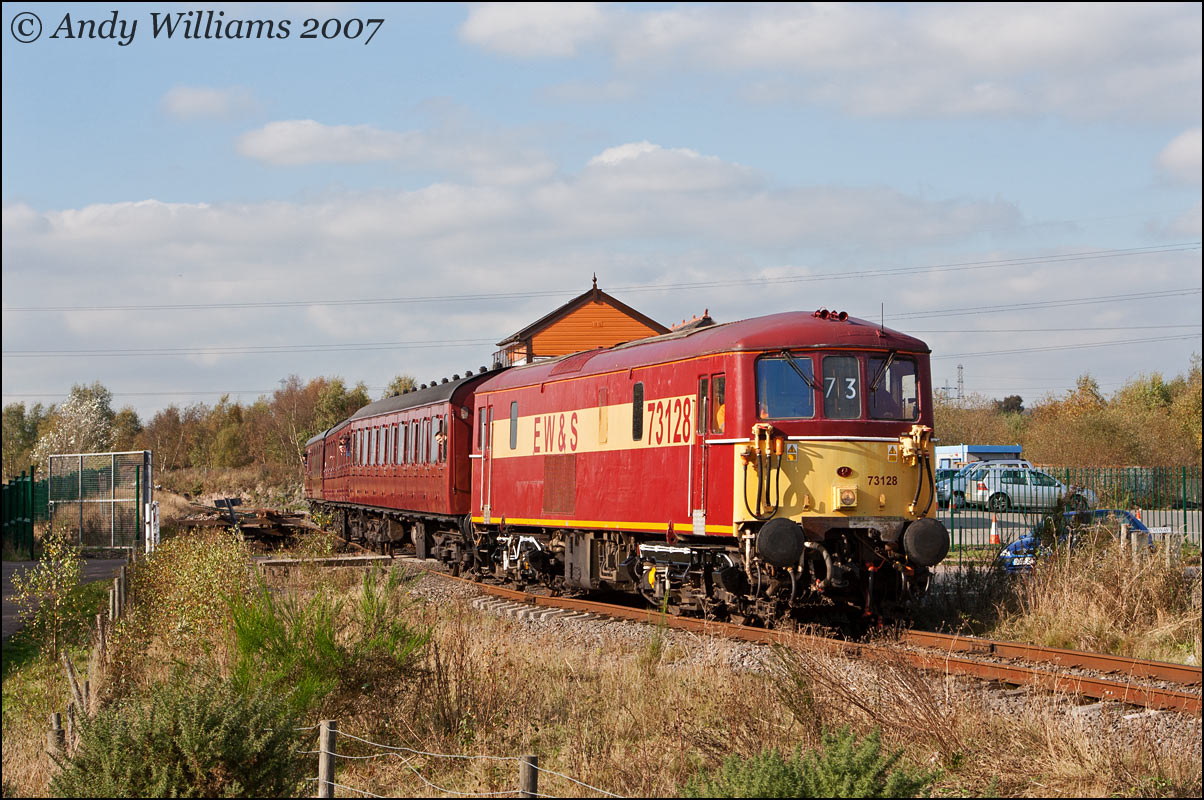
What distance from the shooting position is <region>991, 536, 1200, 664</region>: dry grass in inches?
505

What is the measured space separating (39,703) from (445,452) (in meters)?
10.2

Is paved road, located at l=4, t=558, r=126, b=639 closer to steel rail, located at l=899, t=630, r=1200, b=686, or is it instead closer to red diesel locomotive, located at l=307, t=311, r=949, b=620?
red diesel locomotive, located at l=307, t=311, r=949, b=620

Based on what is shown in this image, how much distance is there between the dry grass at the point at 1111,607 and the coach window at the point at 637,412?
4.87 metres

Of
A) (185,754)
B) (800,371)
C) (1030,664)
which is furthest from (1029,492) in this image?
(185,754)

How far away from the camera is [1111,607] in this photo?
13.5 meters

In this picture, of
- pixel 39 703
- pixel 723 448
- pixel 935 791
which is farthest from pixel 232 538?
pixel 935 791

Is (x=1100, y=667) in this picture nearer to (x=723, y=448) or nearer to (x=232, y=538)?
(x=723, y=448)

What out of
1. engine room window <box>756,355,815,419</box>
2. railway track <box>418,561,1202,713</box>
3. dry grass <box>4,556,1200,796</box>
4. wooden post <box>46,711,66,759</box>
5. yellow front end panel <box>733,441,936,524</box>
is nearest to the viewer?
dry grass <box>4,556,1200,796</box>

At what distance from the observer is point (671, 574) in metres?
15.3

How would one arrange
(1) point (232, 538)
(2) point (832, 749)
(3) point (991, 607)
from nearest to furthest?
(2) point (832, 749)
(3) point (991, 607)
(1) point (232, 538)

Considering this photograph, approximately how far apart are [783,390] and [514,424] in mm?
7373

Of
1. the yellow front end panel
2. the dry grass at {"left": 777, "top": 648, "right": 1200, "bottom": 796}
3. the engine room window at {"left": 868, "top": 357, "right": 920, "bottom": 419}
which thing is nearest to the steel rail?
the yellow front end panel

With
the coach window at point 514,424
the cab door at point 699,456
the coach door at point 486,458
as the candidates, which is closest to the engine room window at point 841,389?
the cab door at point 699,456

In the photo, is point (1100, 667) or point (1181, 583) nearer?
point (1100, 667)
